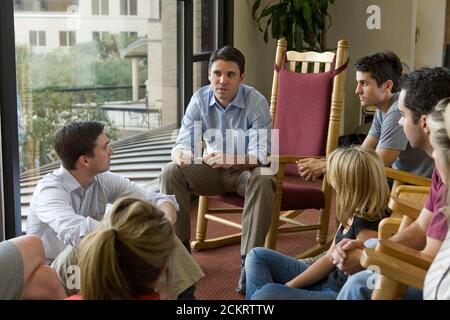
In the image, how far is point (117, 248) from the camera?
138cm

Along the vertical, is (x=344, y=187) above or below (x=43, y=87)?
below

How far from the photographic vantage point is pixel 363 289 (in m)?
1.62

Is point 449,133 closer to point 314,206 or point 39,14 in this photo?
point 314,206

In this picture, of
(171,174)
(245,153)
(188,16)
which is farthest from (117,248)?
(188,16)

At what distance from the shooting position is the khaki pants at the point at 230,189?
3.01 m

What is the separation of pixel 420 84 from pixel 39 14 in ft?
5.61

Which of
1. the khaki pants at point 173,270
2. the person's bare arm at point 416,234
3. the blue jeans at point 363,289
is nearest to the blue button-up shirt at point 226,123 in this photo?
the khaki pants at point 173,270

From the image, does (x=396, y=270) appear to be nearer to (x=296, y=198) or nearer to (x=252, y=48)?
(x=296, y=198)

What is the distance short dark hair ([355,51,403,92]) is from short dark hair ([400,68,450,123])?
742 mm

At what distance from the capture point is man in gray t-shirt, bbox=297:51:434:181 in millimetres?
2852

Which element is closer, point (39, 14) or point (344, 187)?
point (344, 187)

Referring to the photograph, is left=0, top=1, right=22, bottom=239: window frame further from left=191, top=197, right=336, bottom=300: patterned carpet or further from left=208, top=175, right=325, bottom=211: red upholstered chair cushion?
left=208, top=175, right=325, bottom=211: red upholstered chair cushion

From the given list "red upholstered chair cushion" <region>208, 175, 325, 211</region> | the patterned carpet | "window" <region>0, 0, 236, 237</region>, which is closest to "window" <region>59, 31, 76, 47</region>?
"window" <region>0, 0, 236, 237</region>

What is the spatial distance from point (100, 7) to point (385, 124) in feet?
5.29
